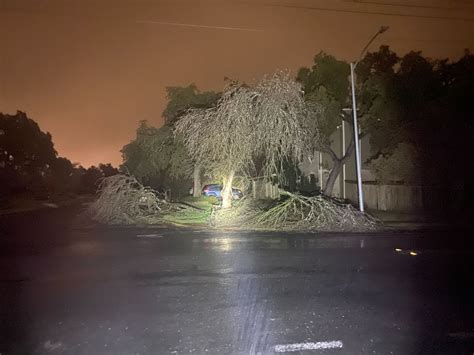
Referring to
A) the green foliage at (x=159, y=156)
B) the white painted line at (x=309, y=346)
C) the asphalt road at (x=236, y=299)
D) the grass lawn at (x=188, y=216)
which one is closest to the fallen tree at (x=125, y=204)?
the grass lawn at (x=188, y=216)

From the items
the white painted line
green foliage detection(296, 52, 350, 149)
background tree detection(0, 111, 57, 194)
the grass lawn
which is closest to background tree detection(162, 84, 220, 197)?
green foliage detection(296, 52, 350, 149)

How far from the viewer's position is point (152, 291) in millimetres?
8016

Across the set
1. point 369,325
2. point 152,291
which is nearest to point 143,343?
point 152,291

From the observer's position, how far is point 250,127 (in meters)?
20.3

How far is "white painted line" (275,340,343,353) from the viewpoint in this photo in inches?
212

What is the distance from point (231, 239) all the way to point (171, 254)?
11.2 feet

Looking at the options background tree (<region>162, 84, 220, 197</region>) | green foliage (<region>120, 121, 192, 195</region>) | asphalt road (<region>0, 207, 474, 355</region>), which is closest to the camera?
asphalt road (<region>0, 207, 474, 355</region>)

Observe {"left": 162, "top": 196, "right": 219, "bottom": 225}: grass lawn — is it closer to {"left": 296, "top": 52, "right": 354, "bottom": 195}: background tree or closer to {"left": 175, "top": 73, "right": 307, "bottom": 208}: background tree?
{"left": 175, "top": 73, "right": 307, "bottom": 208}: background tree

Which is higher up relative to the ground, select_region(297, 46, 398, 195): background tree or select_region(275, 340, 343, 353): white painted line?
select_region(297, 46, 398, 195): background tree

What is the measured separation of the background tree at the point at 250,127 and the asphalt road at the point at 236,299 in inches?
300

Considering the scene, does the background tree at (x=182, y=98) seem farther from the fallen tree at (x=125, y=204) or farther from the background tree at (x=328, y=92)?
the fallen tree at (x=125, y=204)

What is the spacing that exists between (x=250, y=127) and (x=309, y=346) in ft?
50.6

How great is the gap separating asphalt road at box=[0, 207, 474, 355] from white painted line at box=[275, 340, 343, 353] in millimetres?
12

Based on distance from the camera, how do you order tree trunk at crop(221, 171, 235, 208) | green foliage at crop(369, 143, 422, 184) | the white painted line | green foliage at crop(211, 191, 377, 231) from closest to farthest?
the white painted line, green foliage at crop(211, 191, 377, 231), tree trunk at crop(221, 171, 235, 208), green foliage at crop(369, 143, 422, 184)
